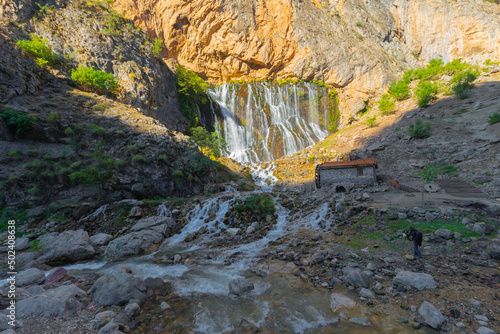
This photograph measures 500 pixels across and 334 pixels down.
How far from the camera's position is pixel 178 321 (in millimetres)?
4961

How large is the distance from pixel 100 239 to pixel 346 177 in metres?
20.0

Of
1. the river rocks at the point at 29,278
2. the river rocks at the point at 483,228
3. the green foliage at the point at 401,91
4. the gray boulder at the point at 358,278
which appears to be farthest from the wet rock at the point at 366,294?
the green foliage at the point at 401,91

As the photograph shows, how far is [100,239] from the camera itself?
1127cm

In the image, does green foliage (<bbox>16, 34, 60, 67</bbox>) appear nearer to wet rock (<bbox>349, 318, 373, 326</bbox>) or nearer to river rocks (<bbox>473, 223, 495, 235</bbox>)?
wet rock (<bbox>349, 318, 373, 326</bbox>)

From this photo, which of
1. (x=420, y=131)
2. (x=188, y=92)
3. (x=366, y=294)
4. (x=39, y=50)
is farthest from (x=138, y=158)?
(x=420, y=131)

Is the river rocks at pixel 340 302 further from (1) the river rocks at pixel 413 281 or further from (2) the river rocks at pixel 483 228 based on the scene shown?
(2) the river rocks at pixel 483 228

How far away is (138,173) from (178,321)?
14.6m

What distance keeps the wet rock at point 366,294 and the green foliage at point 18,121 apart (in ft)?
76.4

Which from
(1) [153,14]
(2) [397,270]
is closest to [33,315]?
(2) [397,270]

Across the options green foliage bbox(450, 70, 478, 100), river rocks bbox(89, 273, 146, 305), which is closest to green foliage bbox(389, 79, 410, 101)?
green foliage bbox(450, 70, 478, 100)

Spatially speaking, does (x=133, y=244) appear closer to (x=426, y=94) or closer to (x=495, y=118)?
(x=495, y=118)

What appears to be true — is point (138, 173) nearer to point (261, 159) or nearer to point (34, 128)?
point (34, 128)

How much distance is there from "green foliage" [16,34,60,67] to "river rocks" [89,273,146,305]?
27.3 meters

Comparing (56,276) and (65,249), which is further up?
(65,249)
